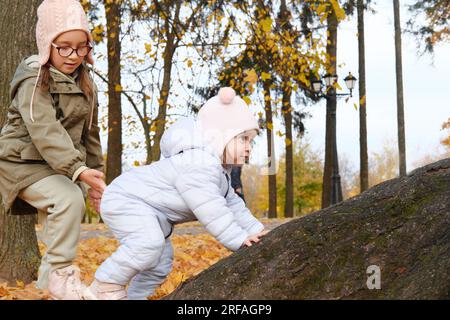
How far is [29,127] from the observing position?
3.16 m

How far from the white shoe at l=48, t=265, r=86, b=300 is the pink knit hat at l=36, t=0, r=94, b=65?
3.73 feet

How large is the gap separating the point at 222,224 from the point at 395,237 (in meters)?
0.82

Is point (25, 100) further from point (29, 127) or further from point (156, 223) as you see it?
point (156, 223)

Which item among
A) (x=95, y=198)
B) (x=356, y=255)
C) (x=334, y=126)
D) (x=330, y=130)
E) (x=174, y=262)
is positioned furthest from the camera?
(x=330, y=130)

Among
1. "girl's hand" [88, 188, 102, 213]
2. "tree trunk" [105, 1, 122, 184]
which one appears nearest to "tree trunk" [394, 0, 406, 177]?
"tree trunk" [105, 1, 122, 184]

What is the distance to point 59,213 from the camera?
3182mm

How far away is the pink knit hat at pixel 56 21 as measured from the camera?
3213mm

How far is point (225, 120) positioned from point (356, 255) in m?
1.00

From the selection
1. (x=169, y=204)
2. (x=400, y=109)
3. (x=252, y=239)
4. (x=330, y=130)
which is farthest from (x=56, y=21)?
(x=400, y=109)

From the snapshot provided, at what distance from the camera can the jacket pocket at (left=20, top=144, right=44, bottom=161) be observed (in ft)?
10.7

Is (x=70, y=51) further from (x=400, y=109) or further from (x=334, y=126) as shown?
(x=400, y=109)

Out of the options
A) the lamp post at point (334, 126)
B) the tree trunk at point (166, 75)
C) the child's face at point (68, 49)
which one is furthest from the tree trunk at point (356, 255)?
the lamp post at point (334, 126)
